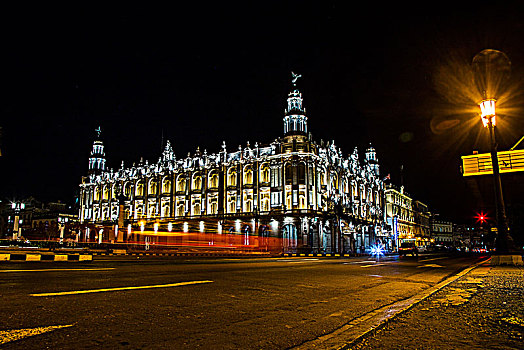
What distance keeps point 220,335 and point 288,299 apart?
269 centimetres

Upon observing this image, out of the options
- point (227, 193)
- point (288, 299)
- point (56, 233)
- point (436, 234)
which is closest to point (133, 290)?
point (288, 299)

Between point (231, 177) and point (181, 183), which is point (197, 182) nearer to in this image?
point (181, 183)

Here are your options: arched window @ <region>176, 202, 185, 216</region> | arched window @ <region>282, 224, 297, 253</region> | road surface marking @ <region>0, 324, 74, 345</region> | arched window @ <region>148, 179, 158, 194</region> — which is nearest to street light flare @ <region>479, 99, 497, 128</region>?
road surface marking @ <region>0, 324, 74, 345</region>

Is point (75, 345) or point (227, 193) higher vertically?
point (227, 193)

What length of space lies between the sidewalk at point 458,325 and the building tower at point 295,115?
2063 inches

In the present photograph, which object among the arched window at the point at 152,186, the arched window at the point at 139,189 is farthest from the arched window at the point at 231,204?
the arched window at the point at 139,189

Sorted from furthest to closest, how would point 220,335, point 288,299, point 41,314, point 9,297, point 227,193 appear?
point 227,193 < point 288,299 < point 9,297 < point 41,314 < point 220,335

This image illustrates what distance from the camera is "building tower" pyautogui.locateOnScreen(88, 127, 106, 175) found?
291 ft

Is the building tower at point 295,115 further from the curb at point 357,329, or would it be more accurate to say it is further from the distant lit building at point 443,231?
the distant lit building at point 443,231

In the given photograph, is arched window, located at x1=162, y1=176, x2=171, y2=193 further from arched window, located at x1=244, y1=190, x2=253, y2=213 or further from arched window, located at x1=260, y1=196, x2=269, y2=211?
arched window, located at x1=260, y1=196, x2=269, y2=211

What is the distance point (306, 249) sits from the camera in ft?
167

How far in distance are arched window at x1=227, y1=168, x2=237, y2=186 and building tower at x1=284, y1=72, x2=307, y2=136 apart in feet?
34.1

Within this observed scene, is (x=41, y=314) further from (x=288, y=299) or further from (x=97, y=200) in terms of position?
(x=97, y=200)

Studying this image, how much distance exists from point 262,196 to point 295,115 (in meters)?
12.9
